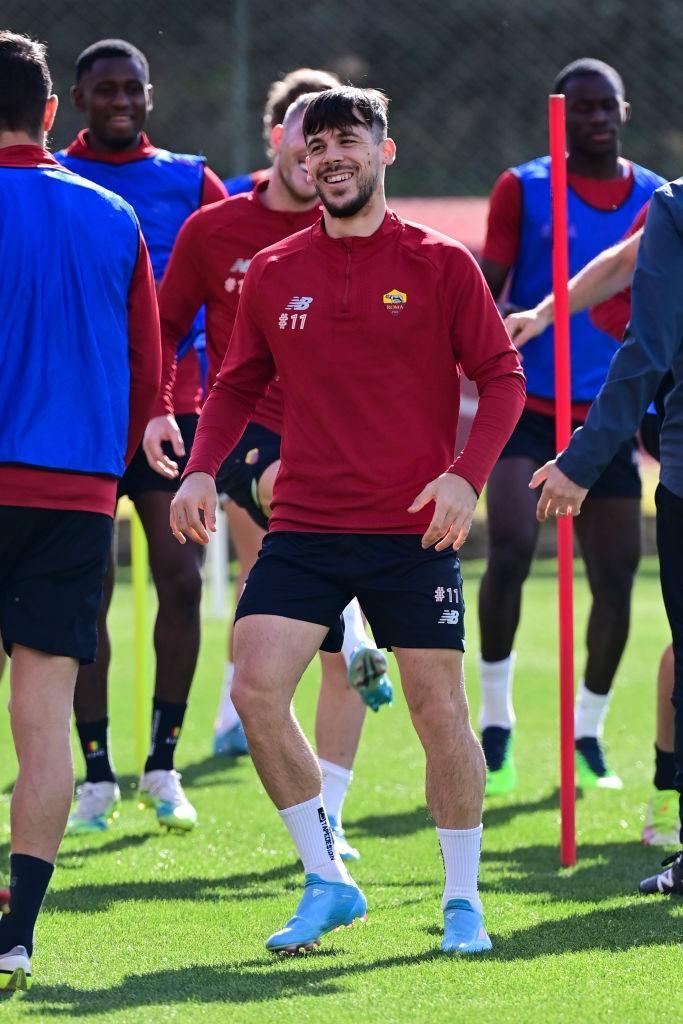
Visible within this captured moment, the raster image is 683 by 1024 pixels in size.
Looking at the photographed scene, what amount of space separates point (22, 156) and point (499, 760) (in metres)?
3.31

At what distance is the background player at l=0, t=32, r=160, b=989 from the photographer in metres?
3.94

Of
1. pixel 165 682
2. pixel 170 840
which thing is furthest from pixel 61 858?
pixel 165 682

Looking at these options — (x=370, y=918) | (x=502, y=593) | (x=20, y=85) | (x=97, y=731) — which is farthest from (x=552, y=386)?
(x=20, y=85)

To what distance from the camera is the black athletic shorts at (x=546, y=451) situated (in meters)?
6.36

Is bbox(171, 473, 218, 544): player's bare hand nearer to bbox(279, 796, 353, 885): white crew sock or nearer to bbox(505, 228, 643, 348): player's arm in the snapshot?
bbox(279, 796, 353, 885): white crew sock

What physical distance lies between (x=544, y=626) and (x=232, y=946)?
8.04 metres

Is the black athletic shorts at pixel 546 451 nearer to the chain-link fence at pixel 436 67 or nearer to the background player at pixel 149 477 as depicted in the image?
the background player at pixel 149 477

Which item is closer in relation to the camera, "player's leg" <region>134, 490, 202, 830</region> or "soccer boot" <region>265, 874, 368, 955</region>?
"soccer boot" <region>265, 874, 368, 955</region>

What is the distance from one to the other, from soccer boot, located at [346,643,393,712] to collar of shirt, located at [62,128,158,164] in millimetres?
2039

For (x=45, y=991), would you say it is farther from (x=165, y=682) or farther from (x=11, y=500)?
(x=165, y=682)

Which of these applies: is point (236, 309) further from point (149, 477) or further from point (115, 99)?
point (115, 99)

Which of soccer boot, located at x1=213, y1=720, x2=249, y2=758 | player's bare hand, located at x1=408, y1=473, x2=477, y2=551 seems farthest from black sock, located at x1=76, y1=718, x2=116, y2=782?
player's bare hand, located at x1=408, y1=473, x2=477, y2=551

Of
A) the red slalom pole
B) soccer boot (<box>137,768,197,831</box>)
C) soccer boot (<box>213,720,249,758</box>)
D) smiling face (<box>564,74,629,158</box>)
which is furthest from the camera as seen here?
soccer boot (<box>213,720,249,758</box>)

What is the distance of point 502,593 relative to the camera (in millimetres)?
6418
